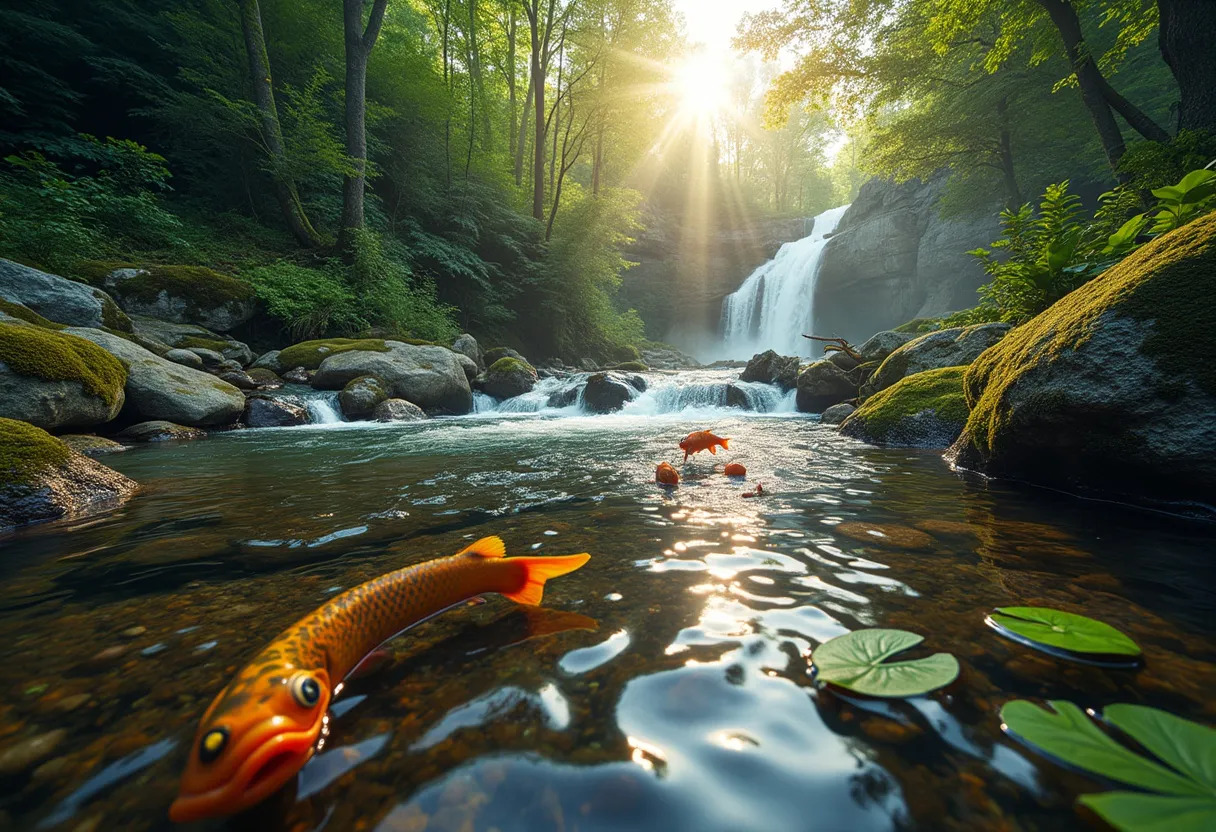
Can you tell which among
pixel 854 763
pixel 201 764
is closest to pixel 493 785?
pixel 201 764

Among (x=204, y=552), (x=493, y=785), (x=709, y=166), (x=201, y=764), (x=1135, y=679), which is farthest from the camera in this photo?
(x=709, y=166)

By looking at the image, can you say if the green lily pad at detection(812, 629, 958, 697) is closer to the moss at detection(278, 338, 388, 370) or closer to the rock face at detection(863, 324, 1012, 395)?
the rock face at detection(863, 324, 1012, 395)

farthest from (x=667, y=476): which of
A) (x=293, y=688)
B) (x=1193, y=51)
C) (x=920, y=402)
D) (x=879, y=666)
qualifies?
Result: (x=1193, y=51)

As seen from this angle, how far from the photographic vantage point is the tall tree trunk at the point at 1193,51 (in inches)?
281

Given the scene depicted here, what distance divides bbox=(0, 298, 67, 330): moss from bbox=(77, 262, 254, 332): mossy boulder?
3298mm

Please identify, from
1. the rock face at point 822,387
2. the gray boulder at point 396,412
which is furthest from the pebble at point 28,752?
the rock face at point 822,387

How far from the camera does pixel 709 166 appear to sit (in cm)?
4575

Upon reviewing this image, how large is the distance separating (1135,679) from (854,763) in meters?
0.94

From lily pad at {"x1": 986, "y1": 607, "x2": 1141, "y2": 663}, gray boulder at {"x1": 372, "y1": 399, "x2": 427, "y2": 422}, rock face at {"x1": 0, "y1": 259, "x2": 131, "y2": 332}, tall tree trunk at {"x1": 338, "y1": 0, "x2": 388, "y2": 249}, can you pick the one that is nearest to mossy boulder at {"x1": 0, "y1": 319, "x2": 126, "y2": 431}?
rock face at {"x1": 0, "y1": 259, "x2": 131, "y2": 332}

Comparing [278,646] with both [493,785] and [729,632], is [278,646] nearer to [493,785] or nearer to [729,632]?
[493,785]

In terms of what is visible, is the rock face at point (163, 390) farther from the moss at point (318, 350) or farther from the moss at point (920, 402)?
the moss at point (920, 402)

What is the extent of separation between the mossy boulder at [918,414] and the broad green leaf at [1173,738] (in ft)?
18.3

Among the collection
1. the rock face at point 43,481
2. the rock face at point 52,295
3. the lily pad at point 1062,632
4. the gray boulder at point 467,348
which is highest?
the rock face at point 52,295

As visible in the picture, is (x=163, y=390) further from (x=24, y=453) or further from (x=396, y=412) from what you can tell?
(x=24, y=453)
